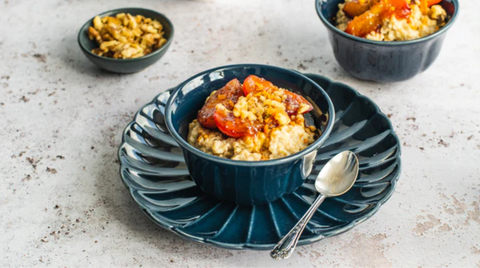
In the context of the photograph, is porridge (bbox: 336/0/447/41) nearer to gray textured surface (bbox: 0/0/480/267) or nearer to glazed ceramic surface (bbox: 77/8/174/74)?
gray textured surface (bbox: 0/0/480/267)

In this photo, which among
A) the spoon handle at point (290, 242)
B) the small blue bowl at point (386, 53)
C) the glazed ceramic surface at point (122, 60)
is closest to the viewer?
the spoon handle at point (290, 242)

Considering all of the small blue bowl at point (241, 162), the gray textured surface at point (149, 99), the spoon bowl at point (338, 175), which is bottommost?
the gray textured surface at point (149, 99)

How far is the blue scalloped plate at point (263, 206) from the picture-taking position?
1.65 metres

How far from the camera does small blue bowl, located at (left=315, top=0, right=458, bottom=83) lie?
223 cm

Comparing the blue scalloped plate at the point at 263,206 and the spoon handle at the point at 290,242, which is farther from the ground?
the spoon handle at the point at 290,242

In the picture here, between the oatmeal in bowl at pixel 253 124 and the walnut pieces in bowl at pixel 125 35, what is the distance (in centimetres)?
88

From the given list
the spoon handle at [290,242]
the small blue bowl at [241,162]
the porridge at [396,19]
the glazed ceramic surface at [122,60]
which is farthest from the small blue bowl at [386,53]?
the spoon handle at [290,242]

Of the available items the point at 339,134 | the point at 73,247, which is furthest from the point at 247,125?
the point at 73,247

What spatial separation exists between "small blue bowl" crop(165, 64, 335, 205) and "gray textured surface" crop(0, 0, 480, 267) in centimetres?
22

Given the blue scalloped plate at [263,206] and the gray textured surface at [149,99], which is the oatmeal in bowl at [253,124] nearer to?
the blue scalloped plate at [263,206]

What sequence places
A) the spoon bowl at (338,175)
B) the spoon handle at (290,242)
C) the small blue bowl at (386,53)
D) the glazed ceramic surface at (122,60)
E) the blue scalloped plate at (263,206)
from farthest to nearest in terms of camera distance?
1. the glazed ceramic surface at (122,60)
2. the small blue bowl at (386,53)
3. the spoon bowl at (338,175)
4. the blue scalloped plate at (263,206)
5. the spoon handle at (290,242)

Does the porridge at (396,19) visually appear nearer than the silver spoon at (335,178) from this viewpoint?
No

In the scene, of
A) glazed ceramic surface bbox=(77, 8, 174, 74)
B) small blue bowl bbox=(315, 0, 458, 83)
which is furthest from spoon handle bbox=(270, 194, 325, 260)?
glazed ceramic surface bbox=(77, 8, 174, 74)

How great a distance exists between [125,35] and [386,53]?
130 centimetres
